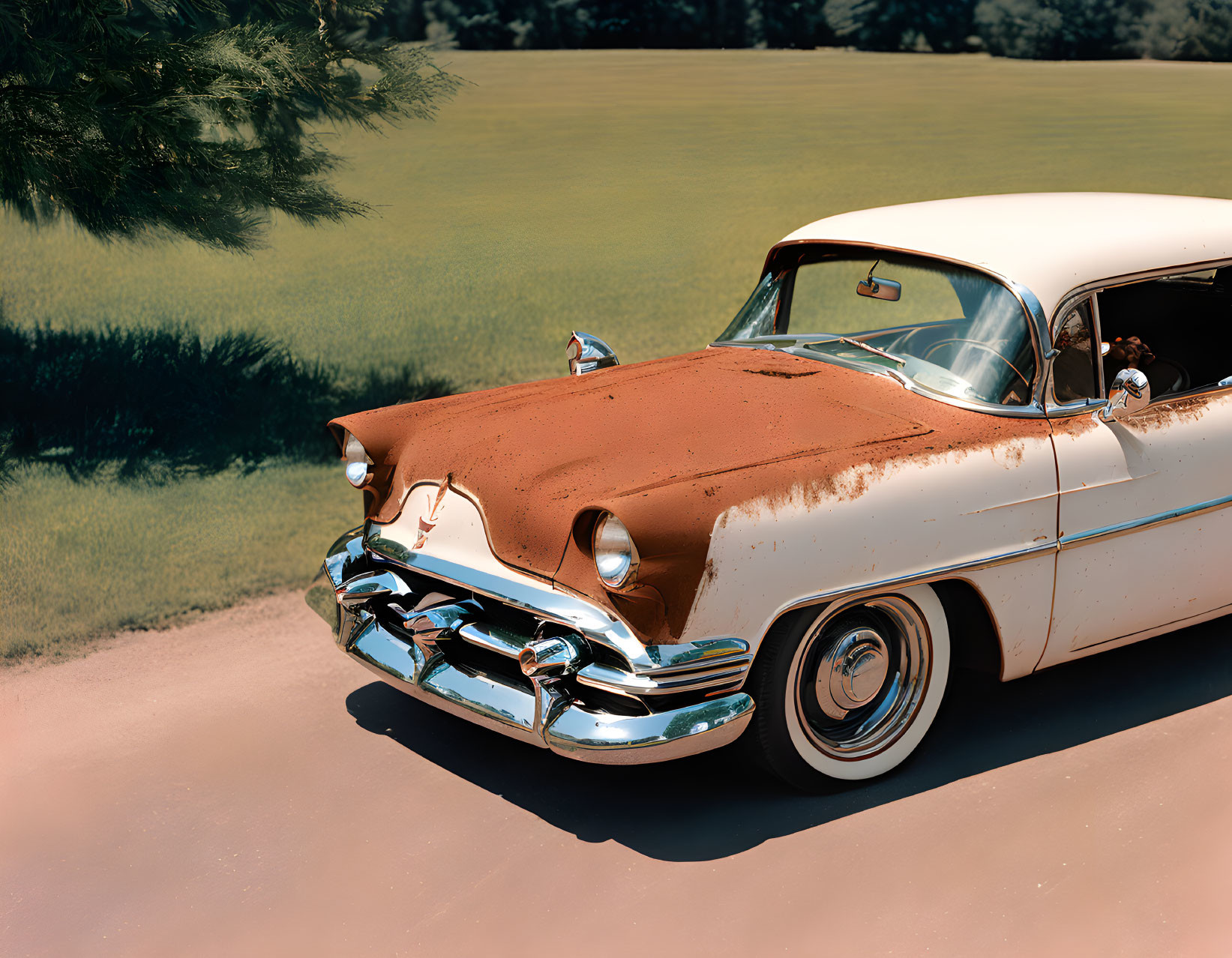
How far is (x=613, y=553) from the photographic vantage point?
310 centimetres

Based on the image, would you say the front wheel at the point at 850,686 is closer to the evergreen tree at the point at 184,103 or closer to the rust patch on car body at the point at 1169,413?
the rust patch on car body at the point at 1169,413

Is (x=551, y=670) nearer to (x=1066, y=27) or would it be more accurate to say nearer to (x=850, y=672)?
(x=850, y=672)

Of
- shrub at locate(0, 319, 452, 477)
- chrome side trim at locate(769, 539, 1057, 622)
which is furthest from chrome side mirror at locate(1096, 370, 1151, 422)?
shrub at locate(0, 319, 452, 477)

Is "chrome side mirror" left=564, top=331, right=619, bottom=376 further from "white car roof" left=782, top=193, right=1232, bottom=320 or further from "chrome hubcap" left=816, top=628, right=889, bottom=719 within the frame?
"chrome hubcap" left=816, top=628, right=889, bottom=719

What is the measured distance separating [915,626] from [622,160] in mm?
23925

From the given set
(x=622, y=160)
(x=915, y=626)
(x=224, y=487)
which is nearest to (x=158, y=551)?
(x=224, y=487)

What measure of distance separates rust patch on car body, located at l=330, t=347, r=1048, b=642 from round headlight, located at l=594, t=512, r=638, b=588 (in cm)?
4

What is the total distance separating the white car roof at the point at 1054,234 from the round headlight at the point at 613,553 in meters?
1.67

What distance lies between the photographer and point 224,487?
6812 millimetres

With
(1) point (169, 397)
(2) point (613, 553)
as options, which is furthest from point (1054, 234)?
(1) point (169, 397)

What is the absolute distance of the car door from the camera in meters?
3.69

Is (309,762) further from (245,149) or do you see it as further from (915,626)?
(245,149)

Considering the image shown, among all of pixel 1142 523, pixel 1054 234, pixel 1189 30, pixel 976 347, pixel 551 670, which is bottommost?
pixel 551 670

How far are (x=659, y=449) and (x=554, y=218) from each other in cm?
1727
